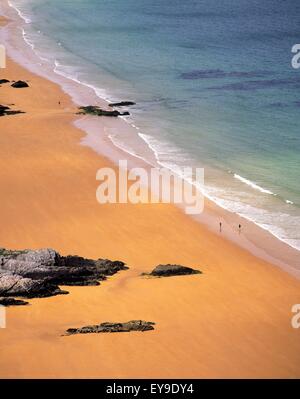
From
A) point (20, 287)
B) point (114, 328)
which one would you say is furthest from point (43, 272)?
point (114, 328)

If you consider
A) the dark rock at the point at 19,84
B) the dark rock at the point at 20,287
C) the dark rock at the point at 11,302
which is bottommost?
the dark rock at the point at 11,302

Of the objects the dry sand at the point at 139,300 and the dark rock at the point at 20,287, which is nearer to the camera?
the dry sand at the point at 139,300

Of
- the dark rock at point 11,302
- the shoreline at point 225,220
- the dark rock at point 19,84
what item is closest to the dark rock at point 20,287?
the dark rock at point 11,302

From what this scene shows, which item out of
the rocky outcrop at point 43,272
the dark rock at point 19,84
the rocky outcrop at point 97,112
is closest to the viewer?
the rocky outcrop at point 43,272

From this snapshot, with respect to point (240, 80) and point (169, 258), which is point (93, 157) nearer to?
point (169, 258)

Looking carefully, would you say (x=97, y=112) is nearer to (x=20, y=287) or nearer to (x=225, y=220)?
(x=225, y=220)

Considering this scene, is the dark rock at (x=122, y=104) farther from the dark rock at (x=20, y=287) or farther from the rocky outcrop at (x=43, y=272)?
the dark rock at (x=20, y=287)

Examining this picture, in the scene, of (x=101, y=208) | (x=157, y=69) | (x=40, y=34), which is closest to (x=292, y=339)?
(x=101, y=208)
